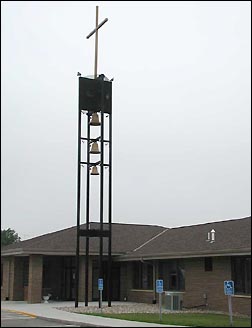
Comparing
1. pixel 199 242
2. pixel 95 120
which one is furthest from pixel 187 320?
pixel 95 120

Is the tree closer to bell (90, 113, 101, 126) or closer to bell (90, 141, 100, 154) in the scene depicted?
bell (90, 141, 100, 154)

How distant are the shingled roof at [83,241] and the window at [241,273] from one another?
9454mm

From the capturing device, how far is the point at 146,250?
31562mm

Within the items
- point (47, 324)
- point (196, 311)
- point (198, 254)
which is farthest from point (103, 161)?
point (47, 324)

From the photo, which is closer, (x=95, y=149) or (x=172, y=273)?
(x=95, y=149)

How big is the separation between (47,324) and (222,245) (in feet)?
29.0

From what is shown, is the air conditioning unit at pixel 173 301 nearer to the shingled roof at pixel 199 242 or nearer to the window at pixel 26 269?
the shingled roof at pixel 199 242

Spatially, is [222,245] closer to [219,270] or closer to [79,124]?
[219,270]

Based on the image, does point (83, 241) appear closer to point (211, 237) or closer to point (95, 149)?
point (95, 149)

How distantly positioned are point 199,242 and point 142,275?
558 centimetres

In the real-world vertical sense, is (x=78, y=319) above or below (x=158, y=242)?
below

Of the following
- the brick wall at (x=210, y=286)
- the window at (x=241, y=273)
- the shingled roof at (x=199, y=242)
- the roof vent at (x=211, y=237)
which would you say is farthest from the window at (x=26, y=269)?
the window at (x=241, y=273)

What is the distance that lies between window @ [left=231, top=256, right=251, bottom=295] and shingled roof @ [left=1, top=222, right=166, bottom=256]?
9454mm

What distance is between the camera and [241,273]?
80.3 ft
